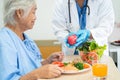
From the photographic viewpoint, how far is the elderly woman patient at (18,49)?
1.42m

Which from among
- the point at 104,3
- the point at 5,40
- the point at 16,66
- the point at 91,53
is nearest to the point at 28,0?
the point at 5,40

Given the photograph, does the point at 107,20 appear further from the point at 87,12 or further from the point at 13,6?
the point at 13,6

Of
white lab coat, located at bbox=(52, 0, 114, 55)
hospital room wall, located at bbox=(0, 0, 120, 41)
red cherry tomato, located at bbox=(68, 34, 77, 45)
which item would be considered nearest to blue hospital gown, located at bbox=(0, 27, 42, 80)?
red cherry tomato, located at bbox=(68, 34, 77, 45)

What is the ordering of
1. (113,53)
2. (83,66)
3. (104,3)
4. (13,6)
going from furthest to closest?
(113,53), (104,3), (83,66), (13,6)

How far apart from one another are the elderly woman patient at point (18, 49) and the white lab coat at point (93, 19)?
595 millimetres

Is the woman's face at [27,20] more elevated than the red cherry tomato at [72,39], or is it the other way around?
the woman's face at [27,20]

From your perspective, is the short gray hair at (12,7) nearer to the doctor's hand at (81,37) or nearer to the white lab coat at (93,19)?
the doctor's hand at (81,37)

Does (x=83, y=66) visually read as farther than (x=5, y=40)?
Yes

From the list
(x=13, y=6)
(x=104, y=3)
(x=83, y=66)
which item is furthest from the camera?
(x=104, y=3)

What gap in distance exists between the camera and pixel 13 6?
1.53 m

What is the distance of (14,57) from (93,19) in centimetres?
100

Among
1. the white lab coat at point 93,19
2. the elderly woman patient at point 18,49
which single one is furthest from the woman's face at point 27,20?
the white lab coat at point 93,19

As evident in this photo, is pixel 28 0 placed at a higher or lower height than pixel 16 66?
higher

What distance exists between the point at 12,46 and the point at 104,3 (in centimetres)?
105
